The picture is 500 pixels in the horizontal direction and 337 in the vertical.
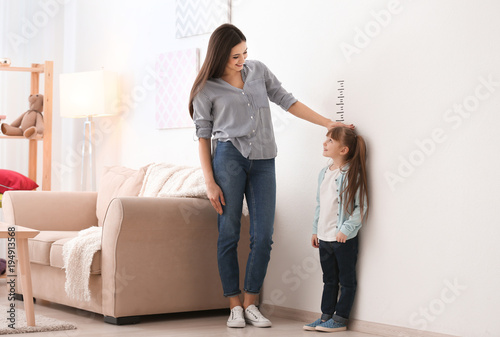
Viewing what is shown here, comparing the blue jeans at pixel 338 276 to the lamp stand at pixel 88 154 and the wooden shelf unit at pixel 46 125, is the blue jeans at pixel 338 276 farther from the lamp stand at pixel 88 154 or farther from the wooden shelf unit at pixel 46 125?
the wooden shelf unit at pixel 46 125

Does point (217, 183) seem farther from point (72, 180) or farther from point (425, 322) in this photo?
point (72, 180)

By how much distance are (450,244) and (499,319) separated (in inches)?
12.2

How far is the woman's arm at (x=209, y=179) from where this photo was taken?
2881 millimetres

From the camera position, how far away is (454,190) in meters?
2.45

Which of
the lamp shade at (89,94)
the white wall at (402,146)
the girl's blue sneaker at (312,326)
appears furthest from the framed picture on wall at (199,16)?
the girl's blue sneaker at (312,326)

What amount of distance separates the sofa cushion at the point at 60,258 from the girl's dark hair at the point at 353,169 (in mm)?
1059

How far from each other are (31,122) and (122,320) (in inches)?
85.4

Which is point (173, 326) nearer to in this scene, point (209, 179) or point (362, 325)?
point (209, 179)

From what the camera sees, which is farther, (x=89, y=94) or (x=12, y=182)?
(x=89, y=94)

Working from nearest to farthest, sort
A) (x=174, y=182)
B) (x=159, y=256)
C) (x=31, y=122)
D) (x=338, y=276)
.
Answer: (x=338, y=276), (x=159, y=256), (x=174, y=182), (x=31, y=122)

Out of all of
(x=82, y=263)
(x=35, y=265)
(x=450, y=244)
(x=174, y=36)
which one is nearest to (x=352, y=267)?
(x=450, y=244)

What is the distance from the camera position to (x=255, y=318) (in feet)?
9.50

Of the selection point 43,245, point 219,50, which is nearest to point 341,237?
point 219,50

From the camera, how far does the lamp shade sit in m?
4.32
